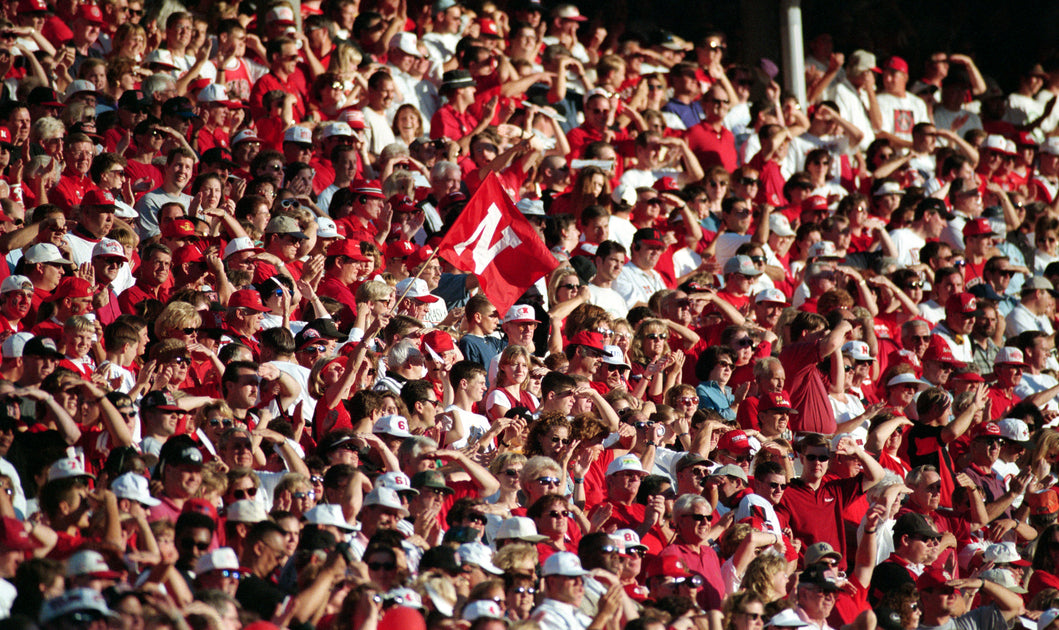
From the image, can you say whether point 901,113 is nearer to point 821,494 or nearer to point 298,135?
point 298,135

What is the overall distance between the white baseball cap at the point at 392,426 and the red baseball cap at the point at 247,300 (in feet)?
4.41

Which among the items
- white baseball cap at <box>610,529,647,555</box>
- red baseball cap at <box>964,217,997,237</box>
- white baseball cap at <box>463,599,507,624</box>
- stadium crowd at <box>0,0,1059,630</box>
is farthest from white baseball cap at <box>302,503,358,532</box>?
red baseball cap at <box>964,217,997,237</box>

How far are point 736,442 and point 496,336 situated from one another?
1.67m

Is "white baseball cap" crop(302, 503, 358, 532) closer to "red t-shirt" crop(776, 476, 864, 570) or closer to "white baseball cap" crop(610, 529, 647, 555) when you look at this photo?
"white baseball cap" crop(610, 529, 647, 555)

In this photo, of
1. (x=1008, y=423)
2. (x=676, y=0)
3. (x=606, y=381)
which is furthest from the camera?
(x=676, y=0)

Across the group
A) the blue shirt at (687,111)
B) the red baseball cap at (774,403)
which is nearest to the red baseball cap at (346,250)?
the red baseball cap at (774,403)

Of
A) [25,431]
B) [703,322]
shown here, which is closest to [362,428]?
[25,431]

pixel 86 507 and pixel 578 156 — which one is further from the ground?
pixel 578 156

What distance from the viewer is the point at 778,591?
8312 millimetres

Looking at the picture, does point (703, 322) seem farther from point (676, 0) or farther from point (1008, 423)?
point (676, 0)

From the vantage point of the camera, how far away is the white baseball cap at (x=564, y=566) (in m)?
7.36

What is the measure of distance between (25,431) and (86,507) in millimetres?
882

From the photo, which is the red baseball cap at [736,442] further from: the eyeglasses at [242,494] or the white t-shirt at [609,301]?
the eyeglasses at [242,494]

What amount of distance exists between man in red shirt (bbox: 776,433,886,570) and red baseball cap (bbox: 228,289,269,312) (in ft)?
10.7
